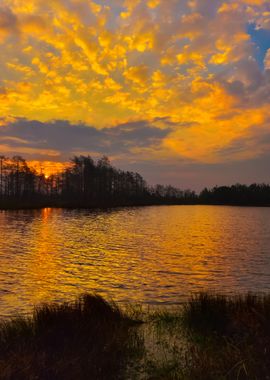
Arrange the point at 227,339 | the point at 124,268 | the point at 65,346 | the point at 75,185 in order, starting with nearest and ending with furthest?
the point at 65,346
the point at 227,339
the point at 124,268
the point at 75,185

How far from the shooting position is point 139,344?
7969 millimetres

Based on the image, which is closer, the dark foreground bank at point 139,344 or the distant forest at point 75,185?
the dark foreground bank at point 139,344

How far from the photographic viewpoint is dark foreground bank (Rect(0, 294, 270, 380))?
5965 mm

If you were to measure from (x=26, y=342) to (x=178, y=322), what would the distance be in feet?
15.1

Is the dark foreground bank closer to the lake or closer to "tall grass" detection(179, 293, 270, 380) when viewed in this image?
"tall grass" detection(179, 293, 270, 380)

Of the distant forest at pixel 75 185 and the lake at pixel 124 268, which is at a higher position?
the distant forest at pixel 75 185

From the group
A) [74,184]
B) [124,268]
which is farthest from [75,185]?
[124,268]

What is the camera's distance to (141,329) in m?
9.58

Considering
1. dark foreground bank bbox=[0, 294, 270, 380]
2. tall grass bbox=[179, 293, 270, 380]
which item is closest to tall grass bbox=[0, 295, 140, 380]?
dark foreground bank bbox=[0, 294, 270, 380]

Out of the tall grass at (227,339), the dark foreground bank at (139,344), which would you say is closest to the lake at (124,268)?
the dark foreground bank at (139,344)

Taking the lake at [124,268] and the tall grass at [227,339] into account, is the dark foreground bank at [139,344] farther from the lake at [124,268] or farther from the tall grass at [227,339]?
the lake at [124,268]

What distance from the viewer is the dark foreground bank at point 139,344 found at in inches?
235

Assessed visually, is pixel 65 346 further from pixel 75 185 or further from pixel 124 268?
pixel 75 185

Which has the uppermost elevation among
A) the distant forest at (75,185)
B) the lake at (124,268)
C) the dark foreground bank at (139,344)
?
the distant forest at (75,185)
